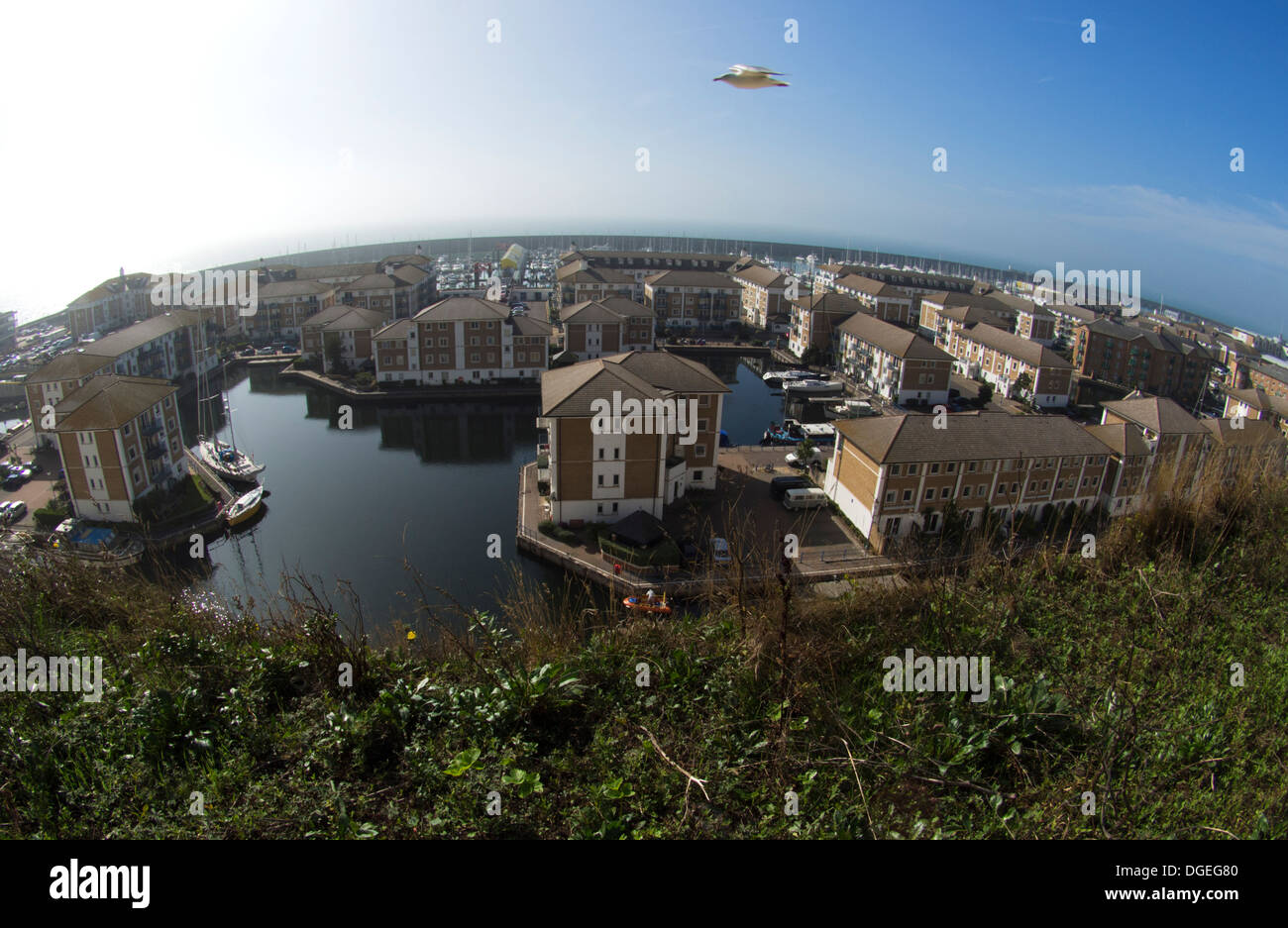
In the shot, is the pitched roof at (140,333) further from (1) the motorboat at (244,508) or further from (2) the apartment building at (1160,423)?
(2) the apartment building at (1160,423)

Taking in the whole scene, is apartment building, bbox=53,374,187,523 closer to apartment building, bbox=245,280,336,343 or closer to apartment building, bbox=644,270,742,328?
apartment building, bbox=245,280,336,343

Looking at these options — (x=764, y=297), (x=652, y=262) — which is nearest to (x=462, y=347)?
(x=764, y=297)

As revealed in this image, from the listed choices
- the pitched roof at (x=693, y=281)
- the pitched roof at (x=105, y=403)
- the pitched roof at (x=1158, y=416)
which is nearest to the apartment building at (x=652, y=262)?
the pitched roof at (x=693, y=281)

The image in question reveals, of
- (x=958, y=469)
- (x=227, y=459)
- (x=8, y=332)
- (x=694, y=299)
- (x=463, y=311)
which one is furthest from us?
(x=694, y=299)

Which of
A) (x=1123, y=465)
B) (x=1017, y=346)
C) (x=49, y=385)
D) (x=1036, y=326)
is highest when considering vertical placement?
(x=1036, y=326)

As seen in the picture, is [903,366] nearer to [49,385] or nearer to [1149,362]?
[1149,362]

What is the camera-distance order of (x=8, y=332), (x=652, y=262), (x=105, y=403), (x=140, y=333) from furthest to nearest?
(x=652, y=262), (x=8, y=332), (x=140, y=333), (x=105, y=403)

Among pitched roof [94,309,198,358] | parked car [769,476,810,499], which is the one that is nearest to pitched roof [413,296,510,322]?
pitched roof [94,309,198,358]
